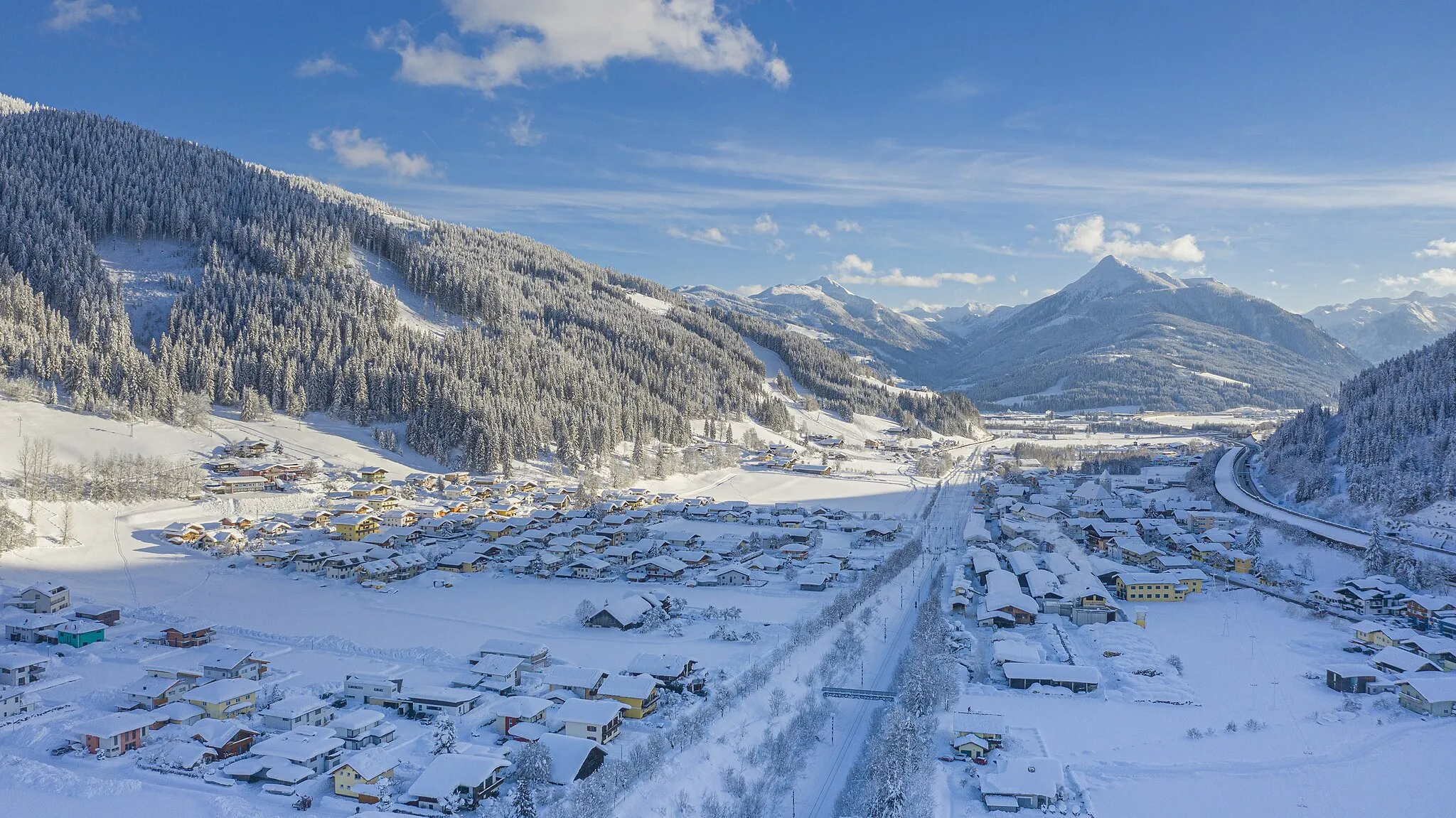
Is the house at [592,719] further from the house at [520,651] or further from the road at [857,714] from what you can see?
the road at [857,714]

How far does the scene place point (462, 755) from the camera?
21.9 meters

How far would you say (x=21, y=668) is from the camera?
1062 inches

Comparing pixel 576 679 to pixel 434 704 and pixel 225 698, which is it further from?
pixel 225 698

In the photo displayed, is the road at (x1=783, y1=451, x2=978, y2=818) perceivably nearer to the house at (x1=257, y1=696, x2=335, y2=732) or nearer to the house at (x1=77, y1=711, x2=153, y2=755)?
the house at (x1=257, y1=696, x2=335, y2=732)

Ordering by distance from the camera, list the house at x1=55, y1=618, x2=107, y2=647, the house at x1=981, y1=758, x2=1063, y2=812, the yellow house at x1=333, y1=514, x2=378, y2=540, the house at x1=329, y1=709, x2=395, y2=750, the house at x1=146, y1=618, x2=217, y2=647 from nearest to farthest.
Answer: the house at x1=981, y1=758, x2=1063, y2=812
the house at x1=329, y1=709, x2=395, y2=750
the house at x1=55, y1=618, x2=107, y2=647
the house at x1=146, y1=618, x2=217, y2=647
the yellow house at x1=333, y1=514, x2=378, y2=540

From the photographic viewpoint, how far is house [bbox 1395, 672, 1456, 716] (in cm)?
2642

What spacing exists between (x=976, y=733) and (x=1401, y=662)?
18.2m

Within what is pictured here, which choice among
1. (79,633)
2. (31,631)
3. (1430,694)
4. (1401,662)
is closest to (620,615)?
(79,633)

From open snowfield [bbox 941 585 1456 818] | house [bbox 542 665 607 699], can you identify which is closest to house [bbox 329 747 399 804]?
house [bbox 542 665 607 699]

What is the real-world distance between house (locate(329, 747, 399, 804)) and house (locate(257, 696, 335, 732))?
3.61m

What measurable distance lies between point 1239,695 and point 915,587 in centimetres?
1741

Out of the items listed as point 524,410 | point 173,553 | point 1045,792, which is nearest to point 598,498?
point 524,410

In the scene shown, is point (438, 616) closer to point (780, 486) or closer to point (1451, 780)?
point (1451, 780)

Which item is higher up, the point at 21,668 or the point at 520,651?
the point at 520,651
